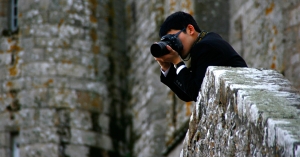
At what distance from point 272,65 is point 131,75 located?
453cm

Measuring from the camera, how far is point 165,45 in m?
4.50

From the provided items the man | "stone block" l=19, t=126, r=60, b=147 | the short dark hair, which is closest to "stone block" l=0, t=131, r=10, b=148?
"stone block" l=19, t=126, r=60, b=147

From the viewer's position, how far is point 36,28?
42.9 ft

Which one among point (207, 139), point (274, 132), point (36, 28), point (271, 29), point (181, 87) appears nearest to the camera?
point (274, 132)

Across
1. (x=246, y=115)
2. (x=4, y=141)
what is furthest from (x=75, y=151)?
(x=246, y=115)

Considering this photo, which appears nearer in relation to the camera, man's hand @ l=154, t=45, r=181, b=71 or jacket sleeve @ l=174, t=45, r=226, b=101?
jacket sleeve @ l=174, t=45, r=226, b=101

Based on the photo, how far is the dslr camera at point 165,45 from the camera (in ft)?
14.8

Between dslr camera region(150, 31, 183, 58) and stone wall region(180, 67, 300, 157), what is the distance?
350mm

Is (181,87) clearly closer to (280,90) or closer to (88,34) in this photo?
(280,90)

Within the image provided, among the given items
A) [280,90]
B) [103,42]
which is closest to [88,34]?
[103,42]

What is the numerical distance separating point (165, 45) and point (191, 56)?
144 mm

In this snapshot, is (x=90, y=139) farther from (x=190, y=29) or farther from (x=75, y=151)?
(x=190, y=29)

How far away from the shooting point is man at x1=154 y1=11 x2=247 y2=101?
4.36 m

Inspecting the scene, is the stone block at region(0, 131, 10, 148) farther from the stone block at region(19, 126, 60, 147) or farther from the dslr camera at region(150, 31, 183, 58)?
the dslr camera at region(150, 31, 183, 58)
